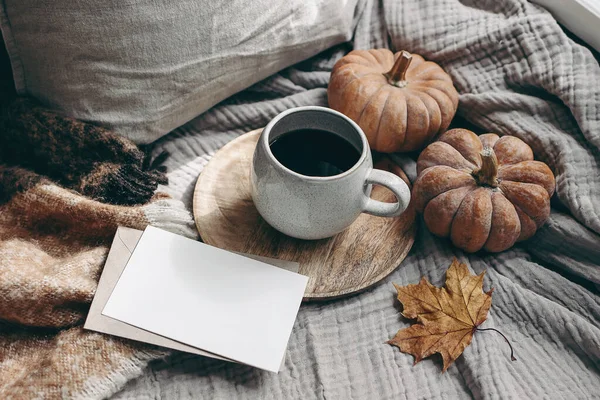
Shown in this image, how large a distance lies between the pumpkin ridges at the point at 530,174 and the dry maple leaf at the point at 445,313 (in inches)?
6.6

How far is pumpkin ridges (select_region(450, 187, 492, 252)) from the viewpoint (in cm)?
80

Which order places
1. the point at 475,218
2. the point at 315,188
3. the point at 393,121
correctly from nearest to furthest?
the point at 315,188
the point at 475,218
the point at 393,121

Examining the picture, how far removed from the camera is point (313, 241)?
2.65ft

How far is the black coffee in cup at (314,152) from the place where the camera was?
74cm

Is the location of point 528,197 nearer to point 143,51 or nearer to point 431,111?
point 431,111

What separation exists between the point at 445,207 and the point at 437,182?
0.14 feet

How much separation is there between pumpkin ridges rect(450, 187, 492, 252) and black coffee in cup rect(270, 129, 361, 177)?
206mm

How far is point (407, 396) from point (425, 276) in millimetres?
201

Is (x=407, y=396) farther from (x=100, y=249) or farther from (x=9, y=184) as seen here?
(x=9, y=184)

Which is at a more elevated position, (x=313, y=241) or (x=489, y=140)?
(x=489, y=140)

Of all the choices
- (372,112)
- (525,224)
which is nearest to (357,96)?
(372,112)

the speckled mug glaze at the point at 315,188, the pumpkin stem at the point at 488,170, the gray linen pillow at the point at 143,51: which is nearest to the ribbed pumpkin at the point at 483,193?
the pumpkin stem at the point at 488,170

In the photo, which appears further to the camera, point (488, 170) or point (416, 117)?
point (416, 117)

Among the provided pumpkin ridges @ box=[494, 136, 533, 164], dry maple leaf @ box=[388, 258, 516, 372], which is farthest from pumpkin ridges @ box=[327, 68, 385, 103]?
dry maple leaf @ box=[388, 258, 516, 372]
